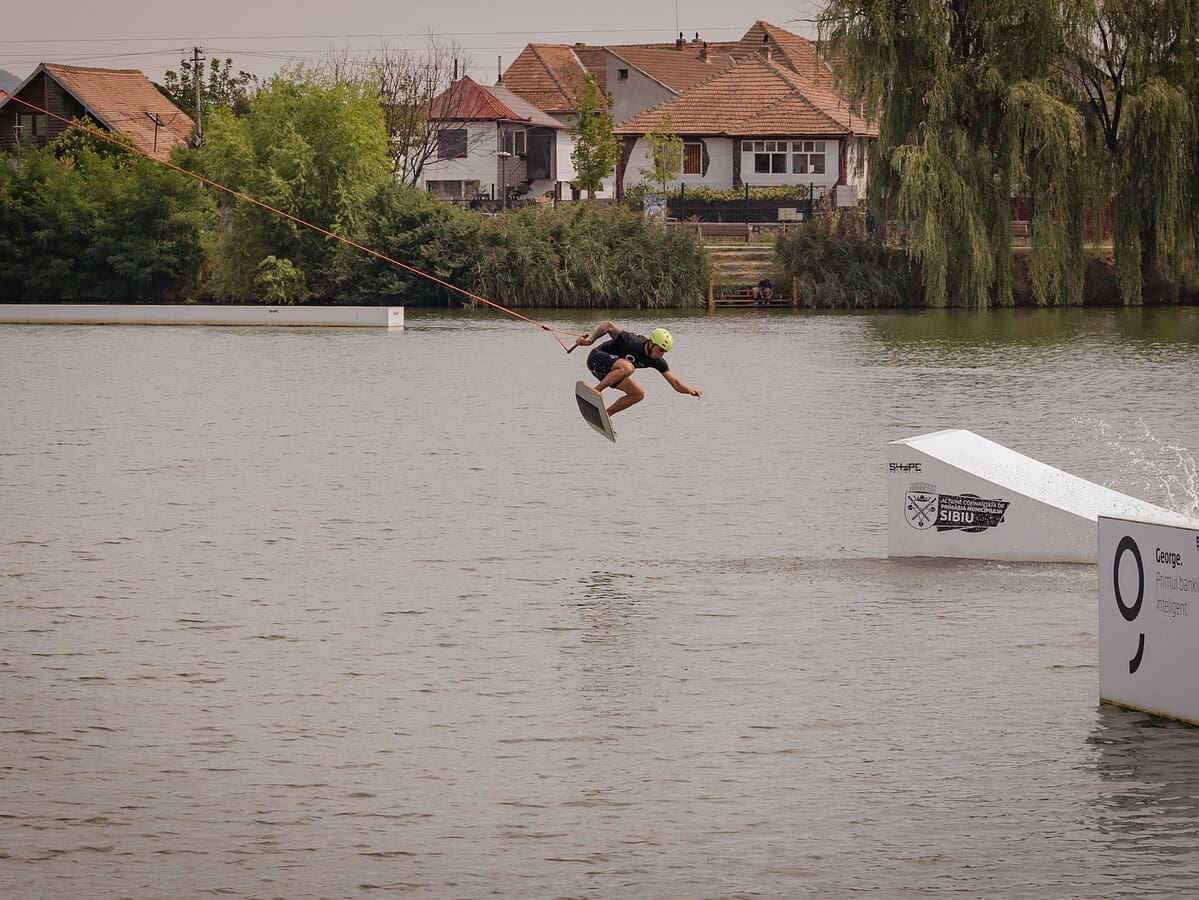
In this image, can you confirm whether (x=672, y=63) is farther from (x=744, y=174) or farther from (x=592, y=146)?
(x=744, y=174)

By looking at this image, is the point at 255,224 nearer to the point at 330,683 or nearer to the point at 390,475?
the point at 390,475

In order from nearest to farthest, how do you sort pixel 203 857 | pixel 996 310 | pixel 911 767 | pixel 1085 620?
1. pixel 203 857
2. pixel 911 767
3. pixel 1085 620
4. pixel 996 310

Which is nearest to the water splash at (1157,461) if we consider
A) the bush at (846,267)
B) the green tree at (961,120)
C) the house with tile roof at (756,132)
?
the green tree at (961,120)

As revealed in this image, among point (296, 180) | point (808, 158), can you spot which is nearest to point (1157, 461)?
point (296, 180)

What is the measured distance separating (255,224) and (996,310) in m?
28.5

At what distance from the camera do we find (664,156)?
9262 centimetres

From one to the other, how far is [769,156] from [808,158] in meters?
2.08

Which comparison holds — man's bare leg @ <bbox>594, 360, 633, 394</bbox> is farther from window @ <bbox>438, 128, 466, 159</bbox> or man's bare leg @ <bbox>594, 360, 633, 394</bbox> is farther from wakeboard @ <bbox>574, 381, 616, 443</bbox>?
window @ <bbox>438, 128, 466, 159</bbox>

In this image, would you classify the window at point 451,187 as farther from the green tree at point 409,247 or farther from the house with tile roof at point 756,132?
the green tree at point 409,247

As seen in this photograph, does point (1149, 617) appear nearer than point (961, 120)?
Yes

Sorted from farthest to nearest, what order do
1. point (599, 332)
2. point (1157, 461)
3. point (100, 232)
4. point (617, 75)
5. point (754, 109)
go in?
point (617, 75)
point (754, 109)
point (100, 232)
point (1157, 461)
point (599, 332)

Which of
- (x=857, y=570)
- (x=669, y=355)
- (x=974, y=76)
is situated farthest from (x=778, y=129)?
(x=857, y=570)

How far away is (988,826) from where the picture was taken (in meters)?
9.37

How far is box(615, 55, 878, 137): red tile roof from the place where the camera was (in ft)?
313
